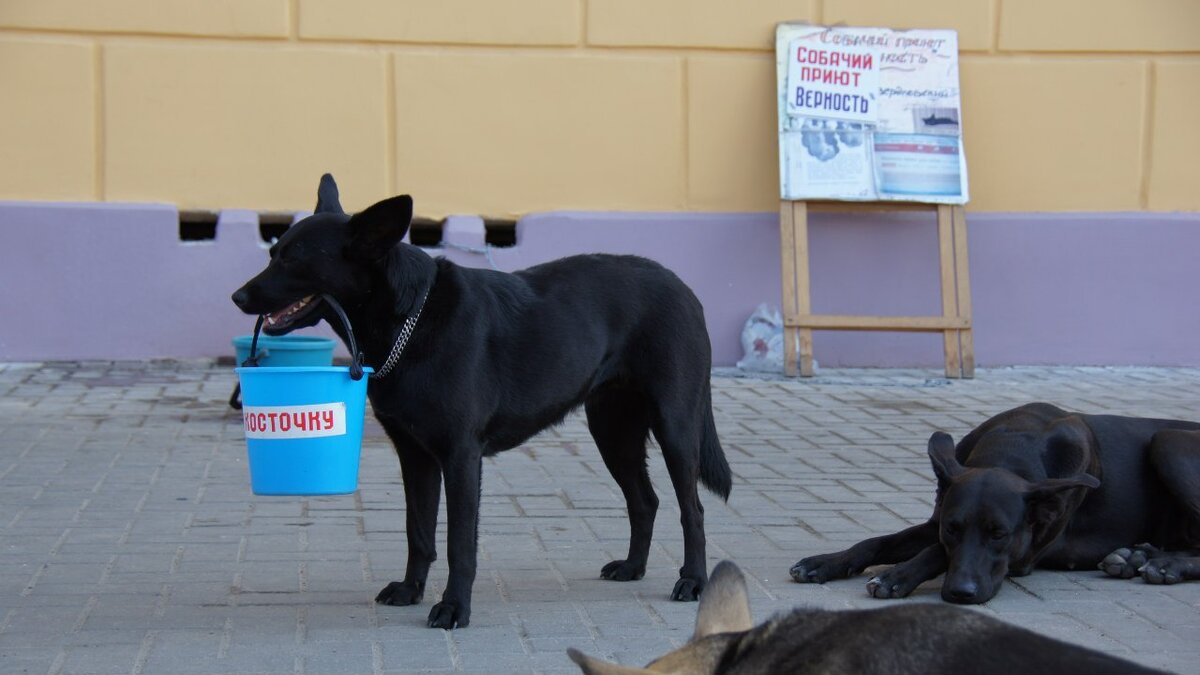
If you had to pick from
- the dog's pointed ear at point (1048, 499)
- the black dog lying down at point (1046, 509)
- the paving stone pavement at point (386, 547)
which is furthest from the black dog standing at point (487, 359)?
the dog's pointed ear at point (1048, 499)

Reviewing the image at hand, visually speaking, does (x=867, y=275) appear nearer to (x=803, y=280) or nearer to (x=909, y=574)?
(x=803, y=280)

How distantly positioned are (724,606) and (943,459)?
2.63m

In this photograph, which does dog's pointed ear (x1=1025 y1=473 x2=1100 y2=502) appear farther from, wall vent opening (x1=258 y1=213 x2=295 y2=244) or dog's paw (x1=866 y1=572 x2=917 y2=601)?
wall vent opening (x1=258 y1=213 x2=295 y2=244)

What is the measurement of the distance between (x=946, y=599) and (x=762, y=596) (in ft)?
2.09

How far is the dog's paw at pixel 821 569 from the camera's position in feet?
17.6

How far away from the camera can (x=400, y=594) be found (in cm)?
500

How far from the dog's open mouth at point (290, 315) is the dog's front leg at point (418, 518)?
1.98ft

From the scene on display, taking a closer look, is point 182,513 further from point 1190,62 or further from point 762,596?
point 1190,62

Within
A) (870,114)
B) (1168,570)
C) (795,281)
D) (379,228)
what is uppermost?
(870,114)

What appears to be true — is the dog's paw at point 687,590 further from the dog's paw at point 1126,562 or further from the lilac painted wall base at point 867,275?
the lilac painted wall base at point 867,275

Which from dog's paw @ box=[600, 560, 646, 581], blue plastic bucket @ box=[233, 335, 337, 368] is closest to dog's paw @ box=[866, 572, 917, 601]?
dog's paw @ box=[600, 560, 646, 581]

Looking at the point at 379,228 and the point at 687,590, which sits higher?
the point at 379,228

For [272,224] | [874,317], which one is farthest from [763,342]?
[272,224]

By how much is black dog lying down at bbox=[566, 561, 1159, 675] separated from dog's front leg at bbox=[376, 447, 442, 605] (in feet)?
8.05
